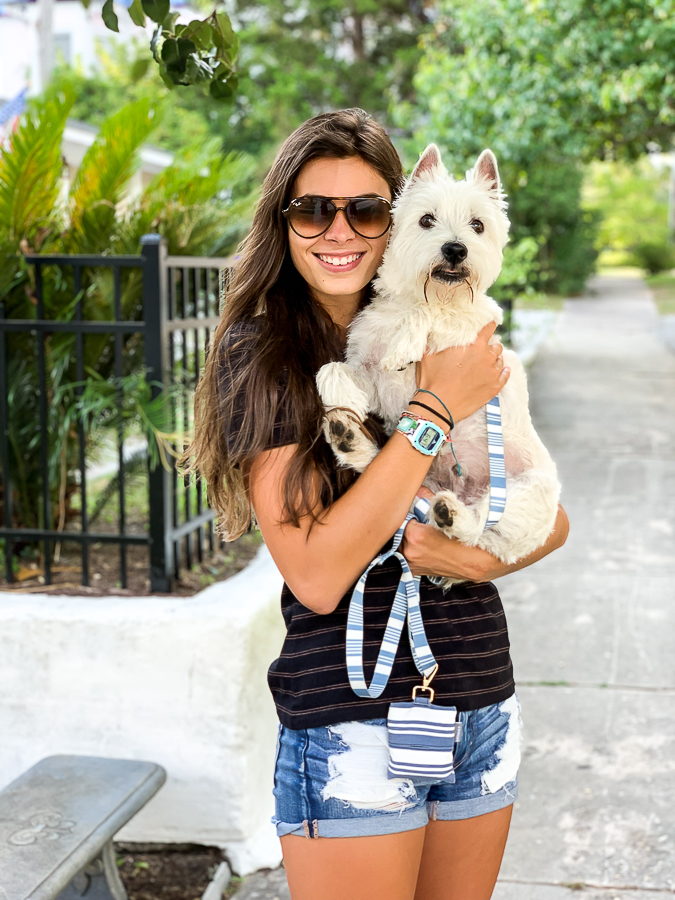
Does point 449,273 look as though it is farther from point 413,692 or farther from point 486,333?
point 413,692

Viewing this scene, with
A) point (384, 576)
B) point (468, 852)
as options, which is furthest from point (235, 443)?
point (468, 852)

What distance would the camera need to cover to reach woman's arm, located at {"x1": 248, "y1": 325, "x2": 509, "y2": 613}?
5.28ft

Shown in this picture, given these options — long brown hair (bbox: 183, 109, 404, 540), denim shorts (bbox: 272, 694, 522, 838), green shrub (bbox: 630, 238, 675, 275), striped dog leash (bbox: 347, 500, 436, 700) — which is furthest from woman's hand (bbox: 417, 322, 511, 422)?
green shrub (bbox: 630, 238, 675, 275)

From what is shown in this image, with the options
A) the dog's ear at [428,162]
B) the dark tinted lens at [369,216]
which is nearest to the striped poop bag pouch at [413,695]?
the dark tinted lens at [369,216]

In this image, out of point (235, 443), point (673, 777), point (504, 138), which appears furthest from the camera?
point (504, 138)

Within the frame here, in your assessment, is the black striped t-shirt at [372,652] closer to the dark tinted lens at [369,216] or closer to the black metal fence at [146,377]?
the dark tinted lens at [369,216]

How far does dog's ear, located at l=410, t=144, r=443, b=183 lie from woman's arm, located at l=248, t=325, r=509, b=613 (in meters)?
0.62

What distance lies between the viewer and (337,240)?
1.78 metres

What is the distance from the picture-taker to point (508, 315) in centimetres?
1110

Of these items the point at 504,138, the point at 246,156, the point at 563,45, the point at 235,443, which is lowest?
the point at 235,443

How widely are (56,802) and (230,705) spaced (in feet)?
2.03

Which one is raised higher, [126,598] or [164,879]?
[126,598]

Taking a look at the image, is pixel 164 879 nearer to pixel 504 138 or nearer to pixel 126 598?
pixel 126 598

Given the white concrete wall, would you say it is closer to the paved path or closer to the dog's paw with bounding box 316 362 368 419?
the paved path
